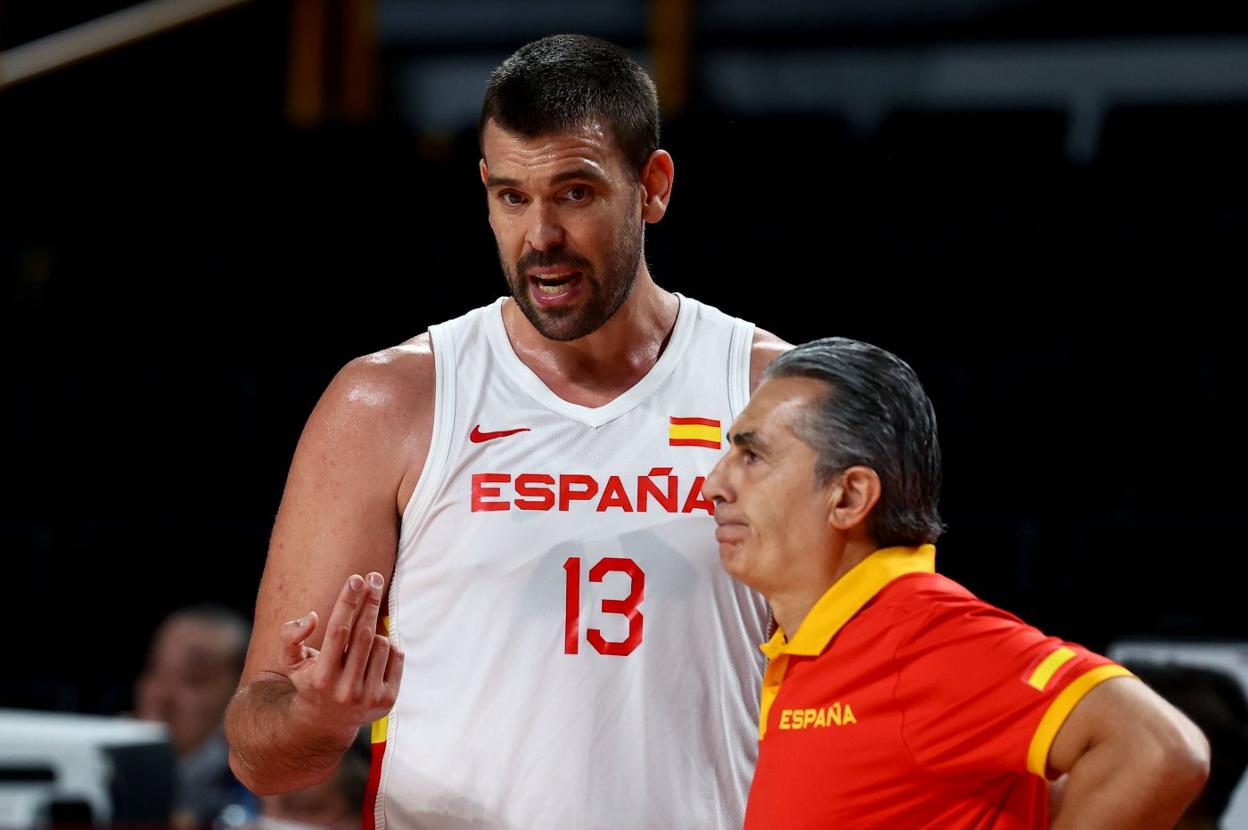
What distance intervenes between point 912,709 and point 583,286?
748 mm

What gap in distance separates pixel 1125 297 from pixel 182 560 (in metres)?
3.71

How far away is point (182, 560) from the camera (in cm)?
633

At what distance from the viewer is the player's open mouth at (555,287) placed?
88.4 inches

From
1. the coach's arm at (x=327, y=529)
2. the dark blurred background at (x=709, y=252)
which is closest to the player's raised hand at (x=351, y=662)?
the coach's arm at (x=327, y=529)

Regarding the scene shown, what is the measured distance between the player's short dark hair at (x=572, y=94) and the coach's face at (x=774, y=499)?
0.43 metres

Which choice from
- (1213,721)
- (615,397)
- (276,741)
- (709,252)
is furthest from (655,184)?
(709,252)

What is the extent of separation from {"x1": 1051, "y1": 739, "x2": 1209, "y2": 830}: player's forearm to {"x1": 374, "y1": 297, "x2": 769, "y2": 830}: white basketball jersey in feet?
1.92

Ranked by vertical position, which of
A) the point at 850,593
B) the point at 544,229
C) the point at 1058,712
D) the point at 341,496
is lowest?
the point at 1058,712

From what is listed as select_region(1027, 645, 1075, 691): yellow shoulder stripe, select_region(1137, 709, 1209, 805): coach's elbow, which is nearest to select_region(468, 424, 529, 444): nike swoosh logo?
select_region(1027, 645, 1075, 691): yellow shoulder stripe

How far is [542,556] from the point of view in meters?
2.25

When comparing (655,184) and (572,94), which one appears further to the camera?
(655,184)

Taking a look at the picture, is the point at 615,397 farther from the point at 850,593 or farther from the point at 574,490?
the point at 850,593

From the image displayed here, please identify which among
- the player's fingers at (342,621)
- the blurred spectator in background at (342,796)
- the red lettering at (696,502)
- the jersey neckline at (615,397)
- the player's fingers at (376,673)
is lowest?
the blurred spectator in background at (342,796)

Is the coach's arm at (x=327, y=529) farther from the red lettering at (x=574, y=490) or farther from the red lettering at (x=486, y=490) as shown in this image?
the red lettering at (x=574, y=490)
